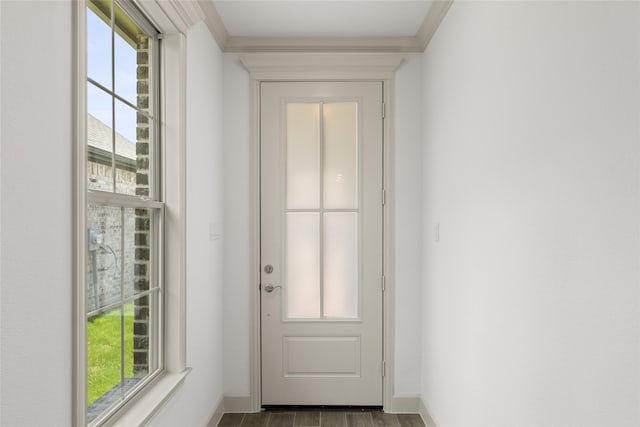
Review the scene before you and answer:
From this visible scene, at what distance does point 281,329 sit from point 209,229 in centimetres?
92

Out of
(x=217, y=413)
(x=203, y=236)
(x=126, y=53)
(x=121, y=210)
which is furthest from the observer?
(x=217, y=413)

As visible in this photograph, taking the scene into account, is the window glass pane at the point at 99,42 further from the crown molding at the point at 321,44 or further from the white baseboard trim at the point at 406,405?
the white baseboard trim at the point at 406,405

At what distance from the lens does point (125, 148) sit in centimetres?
179

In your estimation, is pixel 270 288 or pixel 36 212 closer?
pixel 36 212

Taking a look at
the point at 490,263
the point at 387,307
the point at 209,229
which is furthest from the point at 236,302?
the point at 490,263

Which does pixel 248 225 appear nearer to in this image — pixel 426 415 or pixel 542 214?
pixel 426 415

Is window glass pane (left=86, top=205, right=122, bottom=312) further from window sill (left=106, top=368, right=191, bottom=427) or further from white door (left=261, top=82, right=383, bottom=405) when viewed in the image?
white door (left=261, top=82, right=383, bottom=405)

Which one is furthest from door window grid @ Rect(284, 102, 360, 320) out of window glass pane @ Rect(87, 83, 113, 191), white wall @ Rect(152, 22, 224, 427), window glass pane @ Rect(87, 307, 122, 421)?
window glass pane @ Rect(87, 83, 113, 191)

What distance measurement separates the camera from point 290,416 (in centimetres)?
302

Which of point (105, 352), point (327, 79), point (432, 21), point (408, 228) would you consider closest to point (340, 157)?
point (327, 79)

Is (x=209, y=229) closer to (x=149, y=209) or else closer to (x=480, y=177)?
(x=149, y=209)

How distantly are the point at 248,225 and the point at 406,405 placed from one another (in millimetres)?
1636

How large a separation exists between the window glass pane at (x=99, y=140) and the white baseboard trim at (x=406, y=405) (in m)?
2.37

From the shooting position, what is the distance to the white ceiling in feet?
8.48
